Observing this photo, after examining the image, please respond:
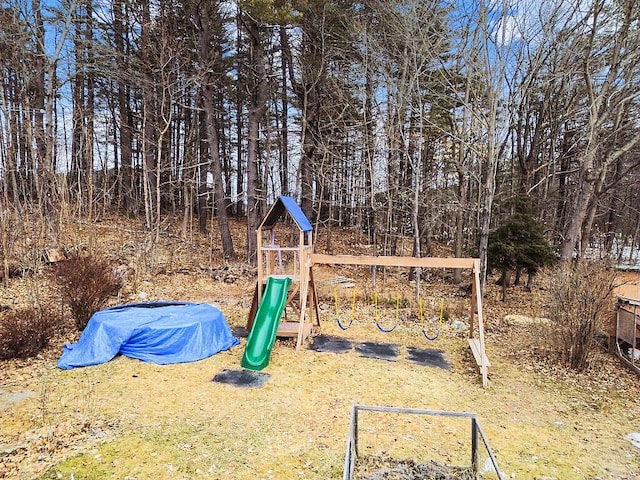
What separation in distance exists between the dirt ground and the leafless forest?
349 centimetres

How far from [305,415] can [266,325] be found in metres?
2.20

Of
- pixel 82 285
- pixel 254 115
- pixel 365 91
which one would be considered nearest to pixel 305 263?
pixel 82 285

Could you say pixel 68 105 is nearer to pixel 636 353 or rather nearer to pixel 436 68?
pixel 436 68

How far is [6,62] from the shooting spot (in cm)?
1103

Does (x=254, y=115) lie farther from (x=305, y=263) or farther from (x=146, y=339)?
(x=146, y=339)

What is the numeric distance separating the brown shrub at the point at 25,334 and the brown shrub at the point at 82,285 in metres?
0.59

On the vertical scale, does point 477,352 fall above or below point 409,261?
below

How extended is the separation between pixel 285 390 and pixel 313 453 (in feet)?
4.86

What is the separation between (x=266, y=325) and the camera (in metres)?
6.39

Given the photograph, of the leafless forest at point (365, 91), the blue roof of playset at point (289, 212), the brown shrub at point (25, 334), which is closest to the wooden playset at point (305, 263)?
the blue roof of playset at point (289, 212)

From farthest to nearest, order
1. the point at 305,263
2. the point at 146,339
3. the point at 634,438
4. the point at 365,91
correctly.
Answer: the point at 365,91 < the point at 305,263 < the point at 146,339 < the point at 634,438

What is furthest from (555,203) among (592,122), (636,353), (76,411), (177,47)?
(76,411)

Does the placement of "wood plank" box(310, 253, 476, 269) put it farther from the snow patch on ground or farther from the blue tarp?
the snow patch on ground

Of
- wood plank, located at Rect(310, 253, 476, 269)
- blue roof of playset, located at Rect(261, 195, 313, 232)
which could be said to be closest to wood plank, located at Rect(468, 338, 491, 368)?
wood plank, located at Rect(310, 253, 476, 269)
